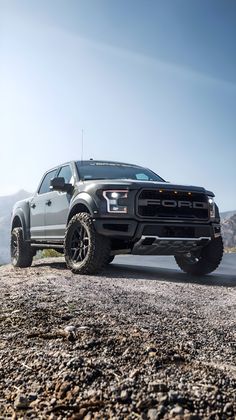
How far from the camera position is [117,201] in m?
5.52

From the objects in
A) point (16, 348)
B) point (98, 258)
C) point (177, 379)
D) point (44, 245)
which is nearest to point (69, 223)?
point (98, 258)

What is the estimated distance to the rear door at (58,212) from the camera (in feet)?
22.0

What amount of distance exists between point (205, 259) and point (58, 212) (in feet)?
8.81

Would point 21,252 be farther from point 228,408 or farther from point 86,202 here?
point 228,408

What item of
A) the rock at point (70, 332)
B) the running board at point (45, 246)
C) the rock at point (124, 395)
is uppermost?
the rock at point (124, 395)

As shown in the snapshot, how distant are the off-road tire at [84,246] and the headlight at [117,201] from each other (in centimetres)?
38

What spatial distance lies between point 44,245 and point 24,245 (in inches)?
46.8

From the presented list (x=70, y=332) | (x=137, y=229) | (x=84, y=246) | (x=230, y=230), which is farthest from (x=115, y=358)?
(x=230, y=230)

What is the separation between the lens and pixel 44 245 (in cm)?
740

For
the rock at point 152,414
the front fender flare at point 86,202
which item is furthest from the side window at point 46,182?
the rock at point 152,414

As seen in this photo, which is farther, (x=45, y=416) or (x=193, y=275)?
→ (x=193, y=275)

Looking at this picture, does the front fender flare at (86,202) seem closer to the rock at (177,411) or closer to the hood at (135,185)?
the hood at (135,185)

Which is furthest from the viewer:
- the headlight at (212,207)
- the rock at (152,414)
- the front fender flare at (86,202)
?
the headlight at (212,207)

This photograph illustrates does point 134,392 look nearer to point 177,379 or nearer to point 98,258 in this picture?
point 177,379
